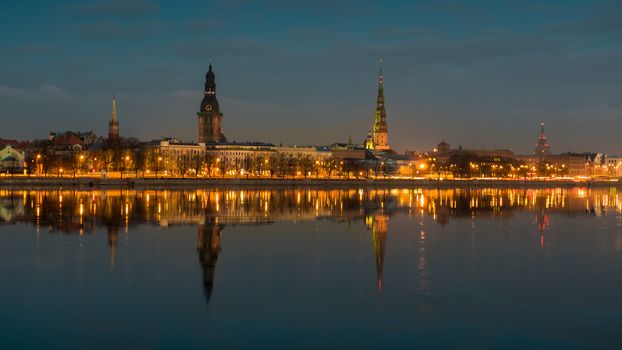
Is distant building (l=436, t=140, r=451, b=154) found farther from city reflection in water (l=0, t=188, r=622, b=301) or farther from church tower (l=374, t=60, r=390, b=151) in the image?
city reflection in water (l=0, t=188, r=622, b=301)

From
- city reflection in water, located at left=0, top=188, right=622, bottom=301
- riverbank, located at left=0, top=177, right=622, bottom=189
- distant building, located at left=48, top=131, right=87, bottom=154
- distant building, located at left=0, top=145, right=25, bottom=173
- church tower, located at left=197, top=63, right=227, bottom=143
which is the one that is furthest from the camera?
church tower, located at left=197, top=63, right=227, bottom=143

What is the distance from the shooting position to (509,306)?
14.8 metres

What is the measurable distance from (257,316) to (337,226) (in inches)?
648

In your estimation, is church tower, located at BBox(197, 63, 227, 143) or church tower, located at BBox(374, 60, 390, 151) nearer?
church tower, located at BBox(197, 63, 227, 143)

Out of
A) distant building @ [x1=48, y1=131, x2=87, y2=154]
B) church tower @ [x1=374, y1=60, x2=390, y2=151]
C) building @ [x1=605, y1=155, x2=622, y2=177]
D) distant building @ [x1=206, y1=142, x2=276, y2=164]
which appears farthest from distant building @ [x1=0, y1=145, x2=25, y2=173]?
building @ [x1=605, y1=155, x2=622, y2=177]

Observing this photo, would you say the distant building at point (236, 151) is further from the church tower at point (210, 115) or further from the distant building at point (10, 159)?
the distant building at point (10, 159)

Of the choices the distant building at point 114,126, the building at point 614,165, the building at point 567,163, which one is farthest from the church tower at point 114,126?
the building at point 614,165

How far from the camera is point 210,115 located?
423ft

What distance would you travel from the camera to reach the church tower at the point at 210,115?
128125 mm

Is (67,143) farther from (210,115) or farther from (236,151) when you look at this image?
(236,151)

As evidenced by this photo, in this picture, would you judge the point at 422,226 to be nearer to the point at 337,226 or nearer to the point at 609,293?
the point at 337,226

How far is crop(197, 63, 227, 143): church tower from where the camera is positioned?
12812cm

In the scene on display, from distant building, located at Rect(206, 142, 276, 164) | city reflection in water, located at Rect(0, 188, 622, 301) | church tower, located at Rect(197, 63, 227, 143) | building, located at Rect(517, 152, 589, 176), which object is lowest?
city reflection in water, located at Rect(0, 188, 622, 301)

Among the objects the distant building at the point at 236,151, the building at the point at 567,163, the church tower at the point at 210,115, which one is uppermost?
the church tower at the point at 210,115
